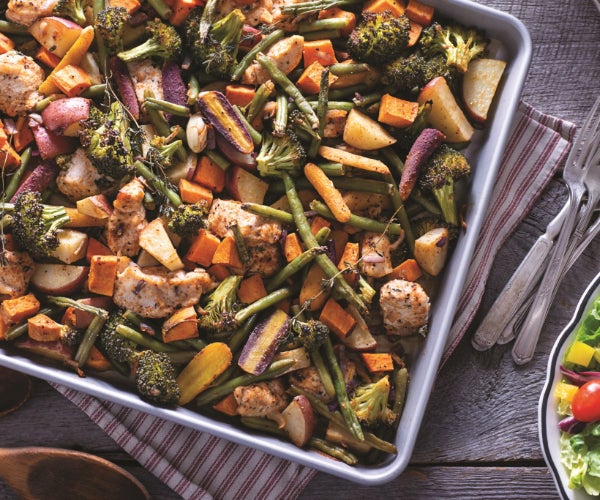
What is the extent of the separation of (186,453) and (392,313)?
1250 millimetres

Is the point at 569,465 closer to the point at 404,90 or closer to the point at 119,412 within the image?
the point at 404,90

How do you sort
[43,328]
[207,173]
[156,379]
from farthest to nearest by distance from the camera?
[207,173]
[43,328]
[156,379]

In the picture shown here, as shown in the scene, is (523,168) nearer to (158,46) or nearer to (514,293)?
(514,293)

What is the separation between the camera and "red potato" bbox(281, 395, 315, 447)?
3143mm

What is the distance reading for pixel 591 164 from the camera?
3494mm

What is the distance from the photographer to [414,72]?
126 inches

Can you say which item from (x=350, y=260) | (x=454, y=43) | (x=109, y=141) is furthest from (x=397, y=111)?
(x=109, y=141)

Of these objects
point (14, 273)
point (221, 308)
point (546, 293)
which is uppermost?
point (546, 293)

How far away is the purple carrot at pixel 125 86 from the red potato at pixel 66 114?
16 cm

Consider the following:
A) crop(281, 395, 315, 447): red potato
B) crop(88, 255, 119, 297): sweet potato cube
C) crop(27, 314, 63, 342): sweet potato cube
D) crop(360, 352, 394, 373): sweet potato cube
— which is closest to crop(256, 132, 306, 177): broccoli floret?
crop(88, 255, 119, 297): sweet potato cube

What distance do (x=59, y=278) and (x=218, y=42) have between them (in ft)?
4.22

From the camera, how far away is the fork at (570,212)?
11.4ft

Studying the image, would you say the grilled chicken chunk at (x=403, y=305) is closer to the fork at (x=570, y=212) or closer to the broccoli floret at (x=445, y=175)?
the broccoli floret at (x=445, y=175)

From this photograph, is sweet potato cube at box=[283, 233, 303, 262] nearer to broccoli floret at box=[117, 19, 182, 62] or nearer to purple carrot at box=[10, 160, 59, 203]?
broccoli floret at box=[117, 19, 182, 62]
